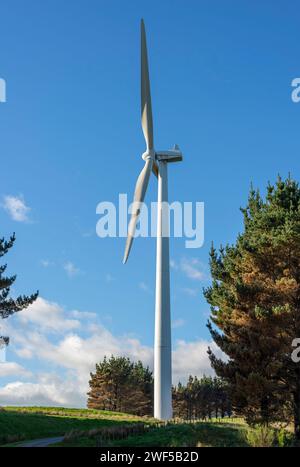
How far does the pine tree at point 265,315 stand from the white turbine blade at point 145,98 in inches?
467

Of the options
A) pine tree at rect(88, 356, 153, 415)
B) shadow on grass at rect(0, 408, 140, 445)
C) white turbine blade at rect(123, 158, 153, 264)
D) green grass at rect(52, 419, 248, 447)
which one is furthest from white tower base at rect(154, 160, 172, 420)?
pine tree at rect(88, 356, 153, 415)

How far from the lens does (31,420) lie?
37.4 metres

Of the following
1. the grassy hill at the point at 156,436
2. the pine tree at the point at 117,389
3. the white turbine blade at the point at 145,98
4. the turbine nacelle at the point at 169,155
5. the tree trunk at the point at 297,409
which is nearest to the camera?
the grassy hill at the point at 156,436

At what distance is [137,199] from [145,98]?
30.9 ft

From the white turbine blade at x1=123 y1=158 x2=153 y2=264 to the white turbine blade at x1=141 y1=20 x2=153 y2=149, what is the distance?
303 centimetres

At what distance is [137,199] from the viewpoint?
41.5 metres

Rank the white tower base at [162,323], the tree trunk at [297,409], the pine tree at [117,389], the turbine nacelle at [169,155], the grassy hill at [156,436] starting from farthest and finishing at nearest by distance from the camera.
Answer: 1. the pine tree at [117,389]
2. the turbine nacelle at [169,155]
3. the white tower base at [162,323]
4. the tree trunk at [297,409]
5. the grassy hill at [156,436]

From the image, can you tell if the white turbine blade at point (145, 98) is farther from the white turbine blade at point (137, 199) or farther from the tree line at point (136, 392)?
the tree line at point (136, 392)

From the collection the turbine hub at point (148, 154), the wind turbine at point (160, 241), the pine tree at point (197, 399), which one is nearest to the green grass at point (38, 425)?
the wind turbine at point (160, 241)

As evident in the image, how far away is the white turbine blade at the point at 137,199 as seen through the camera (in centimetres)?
4034

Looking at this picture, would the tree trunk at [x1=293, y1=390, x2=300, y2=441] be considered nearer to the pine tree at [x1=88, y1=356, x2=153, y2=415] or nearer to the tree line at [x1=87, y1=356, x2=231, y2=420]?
the tree line at [x1=87, y1=356, x2=231, y2=420]

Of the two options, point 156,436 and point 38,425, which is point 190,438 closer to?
point 156,436

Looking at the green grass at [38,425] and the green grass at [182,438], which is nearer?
the green grass at [182,438]
